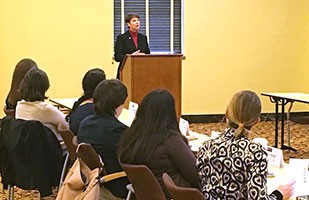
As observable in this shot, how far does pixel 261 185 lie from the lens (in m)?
2.40

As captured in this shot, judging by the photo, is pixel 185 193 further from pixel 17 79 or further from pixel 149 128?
pixel 17 79

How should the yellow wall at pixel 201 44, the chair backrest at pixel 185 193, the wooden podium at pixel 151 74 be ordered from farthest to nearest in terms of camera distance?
the yellow wall at pixel 201 44, the wooden podium at pixel 151 74, the chair backrest at pixel 185 193

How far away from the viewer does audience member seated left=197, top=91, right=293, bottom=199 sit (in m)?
2.42

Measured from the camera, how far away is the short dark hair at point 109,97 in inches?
138

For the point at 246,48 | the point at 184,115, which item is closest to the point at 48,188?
the point at 184,115

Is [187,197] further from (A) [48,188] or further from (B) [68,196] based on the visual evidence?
(A) [48,188]

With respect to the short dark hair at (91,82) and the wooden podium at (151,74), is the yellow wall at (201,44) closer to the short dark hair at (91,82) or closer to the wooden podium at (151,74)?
the wooden podium at (151,74)

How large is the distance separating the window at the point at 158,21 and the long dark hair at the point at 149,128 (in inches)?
236

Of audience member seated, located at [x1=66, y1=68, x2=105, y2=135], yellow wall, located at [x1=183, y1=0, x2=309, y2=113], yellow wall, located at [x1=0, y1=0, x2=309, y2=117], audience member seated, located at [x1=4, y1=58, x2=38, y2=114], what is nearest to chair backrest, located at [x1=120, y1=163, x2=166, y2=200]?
audience member seated, located at [x1=66, y1=68, x2=105, y2=135]

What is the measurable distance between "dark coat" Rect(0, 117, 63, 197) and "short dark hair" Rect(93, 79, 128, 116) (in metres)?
0.71

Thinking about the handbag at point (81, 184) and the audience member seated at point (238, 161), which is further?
the handbag at point (81, 184)

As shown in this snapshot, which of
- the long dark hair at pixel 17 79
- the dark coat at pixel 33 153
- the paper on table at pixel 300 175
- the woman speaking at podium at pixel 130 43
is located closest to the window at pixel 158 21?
the woman speaking at podium at pixel 130 43

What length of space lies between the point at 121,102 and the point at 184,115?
5.72 metres

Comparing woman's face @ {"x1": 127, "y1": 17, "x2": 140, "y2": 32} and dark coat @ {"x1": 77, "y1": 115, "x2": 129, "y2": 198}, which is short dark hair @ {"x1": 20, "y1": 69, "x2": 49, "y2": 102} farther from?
woman's face @ {"x1": 127, "y1": 17, "x2": 140, "y2": 32}
